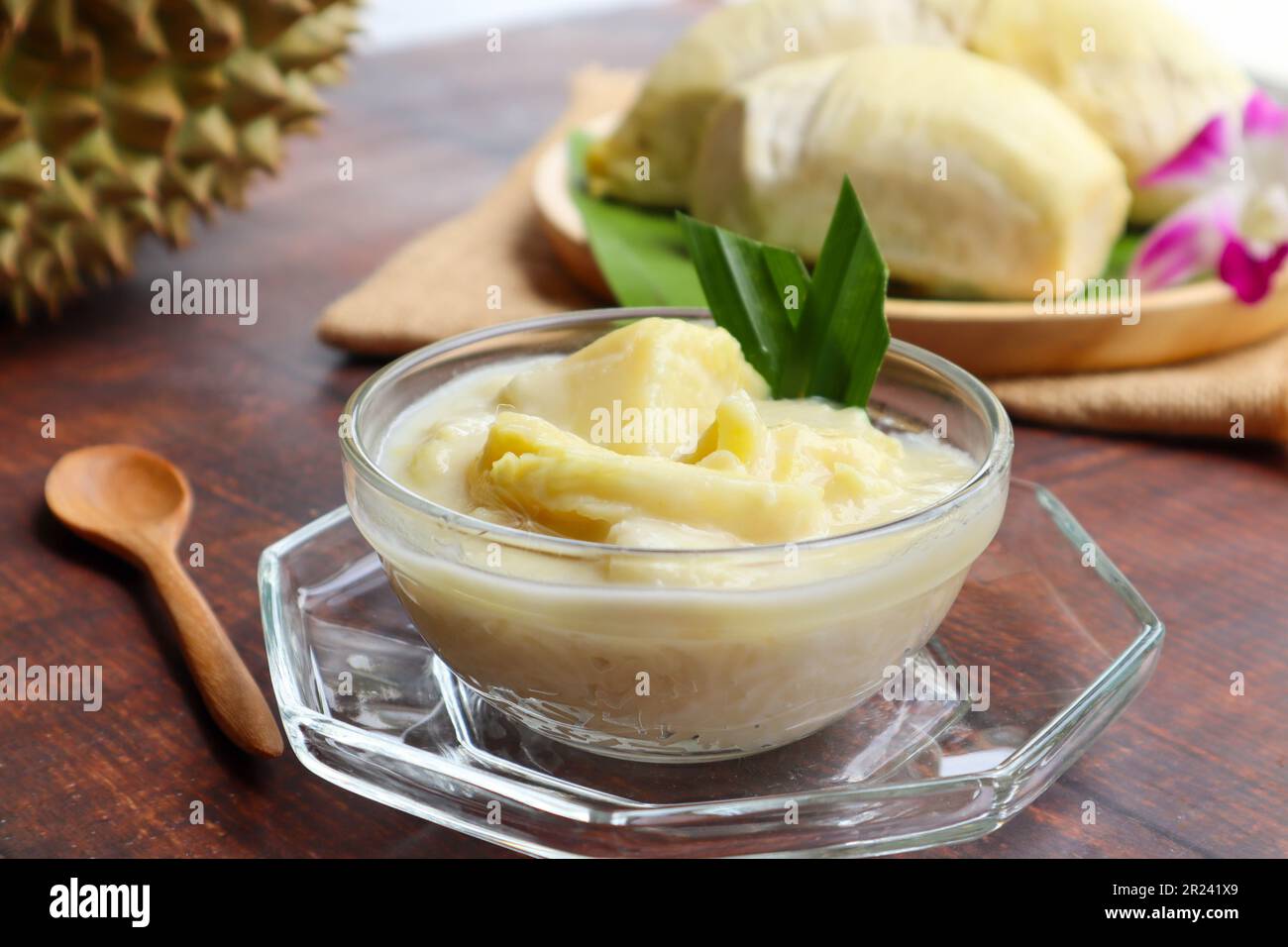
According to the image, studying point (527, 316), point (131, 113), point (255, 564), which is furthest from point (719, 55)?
point (255, 564)

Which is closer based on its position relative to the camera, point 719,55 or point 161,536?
point 161,536

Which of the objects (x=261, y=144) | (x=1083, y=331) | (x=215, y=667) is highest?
(x=261, y=144)

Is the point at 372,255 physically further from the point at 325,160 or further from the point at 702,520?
the point at 702,520

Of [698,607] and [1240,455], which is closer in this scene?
[698,607]

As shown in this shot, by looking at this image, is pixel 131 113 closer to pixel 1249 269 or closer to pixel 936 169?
pixel 936 169

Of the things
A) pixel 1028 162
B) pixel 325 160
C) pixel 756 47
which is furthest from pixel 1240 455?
pixel 325 160

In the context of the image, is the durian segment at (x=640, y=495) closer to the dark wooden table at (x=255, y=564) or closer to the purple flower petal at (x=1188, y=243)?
the dark wooden table at (x=255, y=564)
